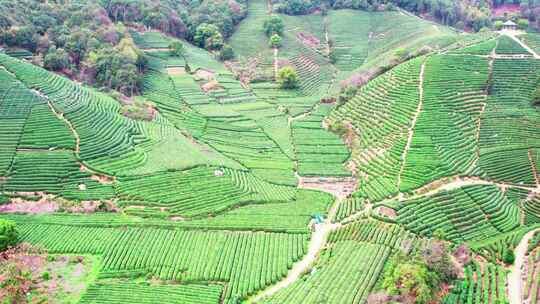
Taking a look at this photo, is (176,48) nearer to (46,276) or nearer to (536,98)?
(46,276)

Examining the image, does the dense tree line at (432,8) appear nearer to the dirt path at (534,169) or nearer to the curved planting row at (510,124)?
the curved planting row at (510,124)

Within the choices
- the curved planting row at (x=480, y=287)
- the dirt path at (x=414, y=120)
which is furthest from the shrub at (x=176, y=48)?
the curved planting row at (x=480, y=287)

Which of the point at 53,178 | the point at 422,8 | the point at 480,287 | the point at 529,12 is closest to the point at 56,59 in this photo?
the point at 53,178

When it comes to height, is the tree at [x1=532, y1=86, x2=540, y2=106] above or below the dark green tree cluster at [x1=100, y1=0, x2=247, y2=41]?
below

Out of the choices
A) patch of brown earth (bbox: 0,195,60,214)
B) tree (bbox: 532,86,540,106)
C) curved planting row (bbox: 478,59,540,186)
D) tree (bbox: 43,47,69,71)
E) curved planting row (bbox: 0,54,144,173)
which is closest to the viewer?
patch of brown earth (bbox: 0,195,60,214)

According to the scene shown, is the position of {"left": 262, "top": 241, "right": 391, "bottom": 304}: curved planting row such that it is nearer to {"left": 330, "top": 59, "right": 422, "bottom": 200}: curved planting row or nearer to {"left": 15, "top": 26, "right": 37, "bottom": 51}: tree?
{"left": 330, "top": 59, "right": 422, "bottom": 200}: curved planting row

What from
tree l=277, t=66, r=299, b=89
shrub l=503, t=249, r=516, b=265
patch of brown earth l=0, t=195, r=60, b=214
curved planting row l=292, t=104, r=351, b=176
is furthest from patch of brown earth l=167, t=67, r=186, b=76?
shrub l=503, t=249, r=516, b=265

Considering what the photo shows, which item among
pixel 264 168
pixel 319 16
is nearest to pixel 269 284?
pixel 264 168
